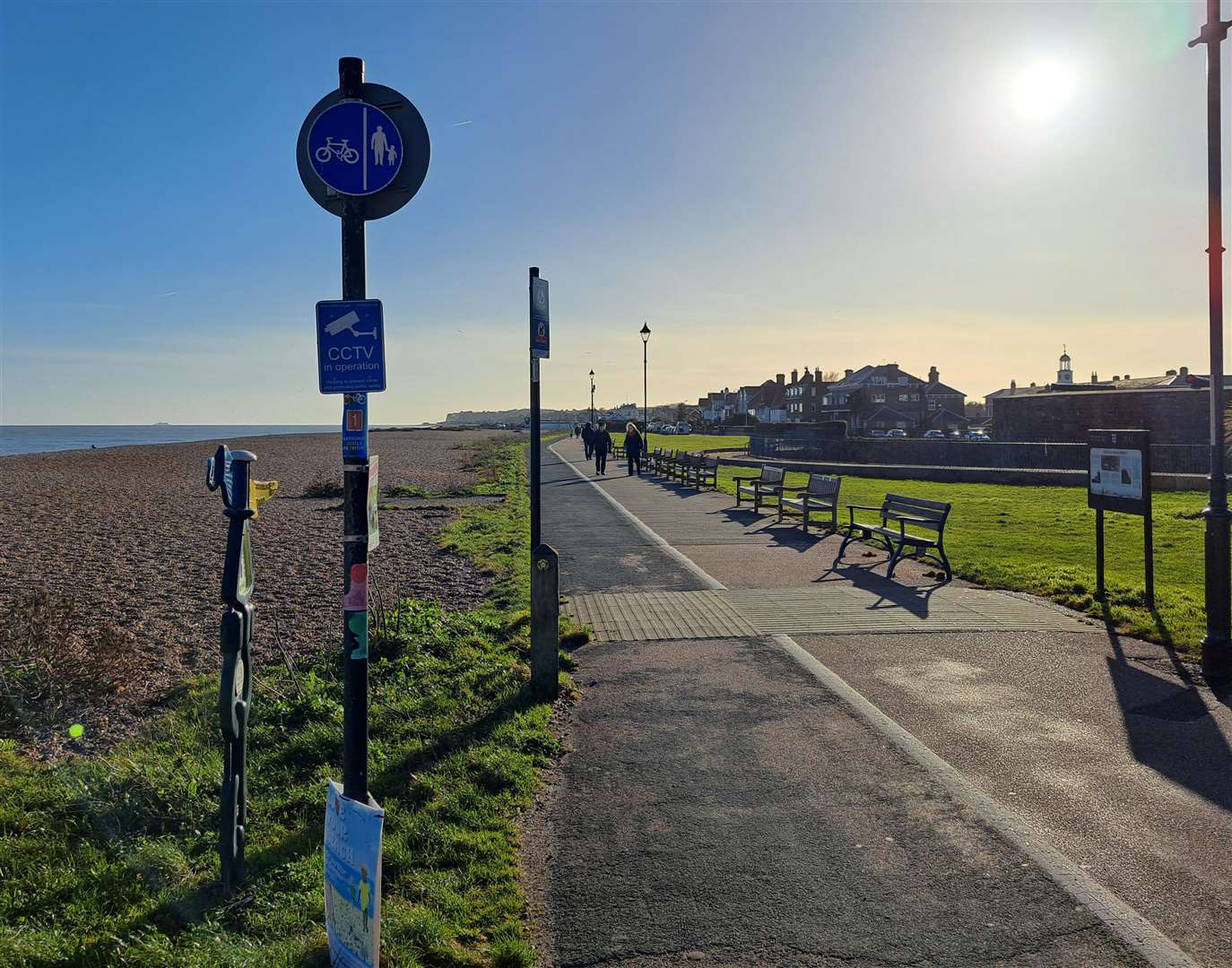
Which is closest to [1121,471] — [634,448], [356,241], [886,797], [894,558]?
[894,558]

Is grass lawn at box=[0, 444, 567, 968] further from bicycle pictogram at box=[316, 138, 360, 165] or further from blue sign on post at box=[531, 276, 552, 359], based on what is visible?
bicycle pictogram at box=[316, 138, 360, 165]

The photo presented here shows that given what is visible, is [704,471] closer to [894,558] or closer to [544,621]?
[894,558]

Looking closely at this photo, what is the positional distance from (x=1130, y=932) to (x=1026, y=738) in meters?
2.15

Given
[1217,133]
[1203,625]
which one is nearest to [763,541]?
[1203,625]

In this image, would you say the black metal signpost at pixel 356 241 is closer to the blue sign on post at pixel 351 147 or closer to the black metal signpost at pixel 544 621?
the blue sign on post at pixel 351 147

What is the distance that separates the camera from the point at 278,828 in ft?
13.5

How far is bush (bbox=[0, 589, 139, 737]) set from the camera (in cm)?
573

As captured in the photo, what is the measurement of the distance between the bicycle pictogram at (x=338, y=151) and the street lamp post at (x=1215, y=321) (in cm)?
641

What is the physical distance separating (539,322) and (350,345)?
3.81 meters

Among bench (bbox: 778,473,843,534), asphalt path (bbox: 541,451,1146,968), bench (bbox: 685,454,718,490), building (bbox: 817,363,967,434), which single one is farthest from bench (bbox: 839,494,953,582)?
building (bbox: 817,363,967,434)

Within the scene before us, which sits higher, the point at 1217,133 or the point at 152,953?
the point at 1217,133

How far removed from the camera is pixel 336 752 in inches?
198

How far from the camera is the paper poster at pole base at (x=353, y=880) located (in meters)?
2.81

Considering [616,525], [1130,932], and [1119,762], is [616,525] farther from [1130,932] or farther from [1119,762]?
[1130,932]
